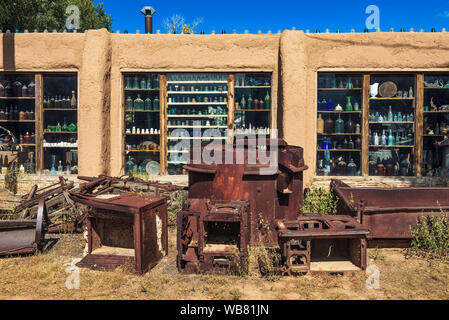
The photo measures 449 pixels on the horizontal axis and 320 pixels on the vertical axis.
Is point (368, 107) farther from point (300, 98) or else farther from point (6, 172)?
point (6, 172)

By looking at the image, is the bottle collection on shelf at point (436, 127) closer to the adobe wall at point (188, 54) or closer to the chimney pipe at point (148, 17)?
the adobe wall at point (188, 54)

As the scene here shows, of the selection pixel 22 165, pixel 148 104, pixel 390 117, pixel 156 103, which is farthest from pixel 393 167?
pixel 22 165

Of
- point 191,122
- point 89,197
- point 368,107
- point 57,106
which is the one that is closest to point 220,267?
point 89,197

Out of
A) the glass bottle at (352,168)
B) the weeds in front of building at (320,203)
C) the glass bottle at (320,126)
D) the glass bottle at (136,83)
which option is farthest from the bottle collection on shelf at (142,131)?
the glass bottle at (352,168)

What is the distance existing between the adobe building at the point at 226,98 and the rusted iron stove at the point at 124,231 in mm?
2993

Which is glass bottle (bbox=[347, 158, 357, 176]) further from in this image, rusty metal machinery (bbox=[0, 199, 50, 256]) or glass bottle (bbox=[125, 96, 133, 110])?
rusty metal machinery (bbox=[0, 199, 50, 256])

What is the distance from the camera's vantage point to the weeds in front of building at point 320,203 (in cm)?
607

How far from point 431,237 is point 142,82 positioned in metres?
6.24

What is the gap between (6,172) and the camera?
8.03 metres

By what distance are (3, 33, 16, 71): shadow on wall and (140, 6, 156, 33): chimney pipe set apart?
9.38ft

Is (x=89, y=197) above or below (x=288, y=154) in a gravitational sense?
below

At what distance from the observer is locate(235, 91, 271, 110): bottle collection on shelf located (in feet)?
26.5

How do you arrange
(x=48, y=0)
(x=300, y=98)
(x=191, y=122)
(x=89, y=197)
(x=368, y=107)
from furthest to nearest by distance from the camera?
(x=48, y=0)
(x=191, y=122)
(x=368, y=107)
(x=300, y=98)
(x=89, y=197)

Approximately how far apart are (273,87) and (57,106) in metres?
4.86
